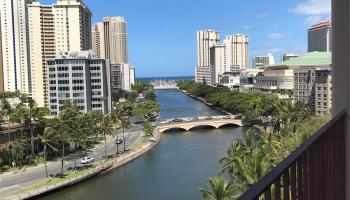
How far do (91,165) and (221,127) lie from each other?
14574 millimetres

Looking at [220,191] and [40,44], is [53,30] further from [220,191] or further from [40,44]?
[220,191]

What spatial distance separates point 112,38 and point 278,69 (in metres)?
37.3

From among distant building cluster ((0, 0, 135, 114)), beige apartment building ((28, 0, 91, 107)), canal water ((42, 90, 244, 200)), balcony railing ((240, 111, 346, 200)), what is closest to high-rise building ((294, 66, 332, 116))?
canal water ((42, 90, 244, 200))

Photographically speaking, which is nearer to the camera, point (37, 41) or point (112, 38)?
point (37, 41)

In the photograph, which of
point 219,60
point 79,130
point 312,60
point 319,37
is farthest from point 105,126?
point 219,60

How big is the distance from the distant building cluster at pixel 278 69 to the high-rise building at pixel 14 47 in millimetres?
24783

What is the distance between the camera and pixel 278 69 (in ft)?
168

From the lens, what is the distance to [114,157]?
787 inches

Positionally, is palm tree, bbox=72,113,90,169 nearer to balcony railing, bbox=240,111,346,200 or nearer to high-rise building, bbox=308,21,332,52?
balcony railing, bbox=240,111,346,200

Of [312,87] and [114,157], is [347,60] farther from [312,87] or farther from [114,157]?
[312,87]

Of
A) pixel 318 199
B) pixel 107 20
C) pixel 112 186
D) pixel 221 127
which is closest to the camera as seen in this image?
pixel 318 199

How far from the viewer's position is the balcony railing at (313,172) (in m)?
0.83

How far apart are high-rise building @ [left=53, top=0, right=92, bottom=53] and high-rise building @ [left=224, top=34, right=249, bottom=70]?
50.8 m

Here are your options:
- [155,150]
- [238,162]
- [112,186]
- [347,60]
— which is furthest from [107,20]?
[347,60]
